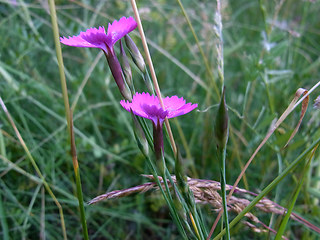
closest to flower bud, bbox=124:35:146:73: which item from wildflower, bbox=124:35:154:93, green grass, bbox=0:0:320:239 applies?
wildflower, bbox=124:35:154:93

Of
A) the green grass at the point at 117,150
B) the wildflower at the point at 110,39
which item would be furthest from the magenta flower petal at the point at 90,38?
the green grass at the point at 117,150

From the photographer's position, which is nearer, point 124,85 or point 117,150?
point 124,85

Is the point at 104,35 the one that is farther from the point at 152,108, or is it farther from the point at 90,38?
the point at 152,108

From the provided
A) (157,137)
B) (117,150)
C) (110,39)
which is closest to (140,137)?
(157,137)

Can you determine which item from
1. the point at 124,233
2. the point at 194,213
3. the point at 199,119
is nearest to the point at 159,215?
the point at 124,233

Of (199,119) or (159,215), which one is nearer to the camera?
(159,215)

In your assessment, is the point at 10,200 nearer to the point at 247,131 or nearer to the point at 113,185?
the point at 113,185

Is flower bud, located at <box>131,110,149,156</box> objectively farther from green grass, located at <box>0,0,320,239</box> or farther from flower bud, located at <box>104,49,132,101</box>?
green grass, located at <box>0,0,320,239</box>
